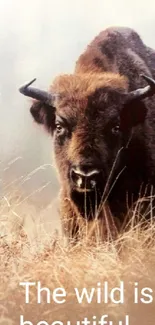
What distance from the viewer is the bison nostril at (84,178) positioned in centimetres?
283

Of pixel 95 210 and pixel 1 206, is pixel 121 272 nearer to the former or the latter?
pixel 95 210

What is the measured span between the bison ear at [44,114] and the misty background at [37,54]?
0.04 metres

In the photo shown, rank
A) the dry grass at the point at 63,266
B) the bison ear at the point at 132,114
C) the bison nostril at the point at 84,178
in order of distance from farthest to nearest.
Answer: the bison ear at the point at 132,114, the bison nostril at the point at 84,178, the dry grass at the point at 63,266

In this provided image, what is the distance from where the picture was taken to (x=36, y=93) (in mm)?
2963

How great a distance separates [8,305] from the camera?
2723mm

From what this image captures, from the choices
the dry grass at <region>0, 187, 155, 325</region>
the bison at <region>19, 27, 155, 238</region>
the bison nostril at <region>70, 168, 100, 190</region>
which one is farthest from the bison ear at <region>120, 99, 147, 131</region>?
the dry grass at <region>0, 187, 155, 325</region>

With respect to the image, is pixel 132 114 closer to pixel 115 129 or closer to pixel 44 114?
pixel 115 129

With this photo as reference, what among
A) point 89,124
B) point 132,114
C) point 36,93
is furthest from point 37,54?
point 132,114

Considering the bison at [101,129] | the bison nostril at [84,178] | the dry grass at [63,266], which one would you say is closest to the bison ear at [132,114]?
the bison at [101,129]

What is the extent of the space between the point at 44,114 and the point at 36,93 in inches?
4.5

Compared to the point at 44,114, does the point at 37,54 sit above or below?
above

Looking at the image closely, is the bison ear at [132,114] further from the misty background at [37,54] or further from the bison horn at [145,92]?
the misty background at [37,54]

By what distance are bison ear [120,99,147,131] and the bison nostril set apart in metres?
0.29

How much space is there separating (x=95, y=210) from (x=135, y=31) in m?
0.94
